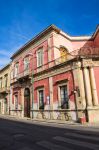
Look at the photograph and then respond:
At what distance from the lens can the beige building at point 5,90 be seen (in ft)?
87.5

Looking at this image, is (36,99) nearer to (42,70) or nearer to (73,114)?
(42,70)

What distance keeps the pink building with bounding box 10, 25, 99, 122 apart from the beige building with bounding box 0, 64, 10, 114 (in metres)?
2.17

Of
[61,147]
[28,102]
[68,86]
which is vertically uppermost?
[68,86]

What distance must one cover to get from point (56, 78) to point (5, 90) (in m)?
14.4

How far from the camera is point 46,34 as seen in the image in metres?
18.8

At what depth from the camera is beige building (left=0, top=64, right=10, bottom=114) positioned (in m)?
26.7

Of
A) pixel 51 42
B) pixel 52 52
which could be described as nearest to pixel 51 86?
pixel 52 52

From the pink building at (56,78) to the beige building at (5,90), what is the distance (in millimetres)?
2167

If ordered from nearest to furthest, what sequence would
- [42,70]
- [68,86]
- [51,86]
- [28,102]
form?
[68,86], [51,86], [42,70], [28,102]

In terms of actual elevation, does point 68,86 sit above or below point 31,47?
below

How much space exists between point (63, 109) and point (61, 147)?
971 centimetres

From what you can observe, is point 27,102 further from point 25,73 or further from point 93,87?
point 93,87

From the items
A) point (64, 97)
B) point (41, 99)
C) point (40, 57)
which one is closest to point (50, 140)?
point (64, 97)

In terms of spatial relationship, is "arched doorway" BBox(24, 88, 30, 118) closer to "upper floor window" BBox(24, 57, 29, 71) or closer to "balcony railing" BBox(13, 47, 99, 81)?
"balcony railing" BBox(13, 47, 99, 81)
